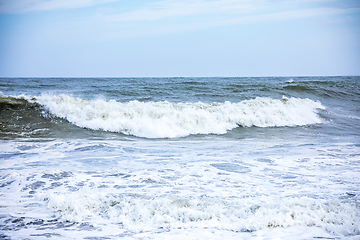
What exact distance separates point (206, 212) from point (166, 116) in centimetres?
707

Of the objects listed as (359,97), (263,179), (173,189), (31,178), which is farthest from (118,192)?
(359,97)

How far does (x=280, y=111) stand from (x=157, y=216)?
10100 millimetres

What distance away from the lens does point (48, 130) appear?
371 inches

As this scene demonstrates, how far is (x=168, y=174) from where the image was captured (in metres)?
5.30

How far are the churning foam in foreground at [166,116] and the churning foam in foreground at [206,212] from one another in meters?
5.24

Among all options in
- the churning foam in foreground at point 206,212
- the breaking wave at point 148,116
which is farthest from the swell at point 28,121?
the churning foam in foreground at point 206,212

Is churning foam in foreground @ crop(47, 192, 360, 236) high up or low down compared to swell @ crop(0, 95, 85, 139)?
down

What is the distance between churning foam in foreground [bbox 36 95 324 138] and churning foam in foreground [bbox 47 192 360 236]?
17.2 feet

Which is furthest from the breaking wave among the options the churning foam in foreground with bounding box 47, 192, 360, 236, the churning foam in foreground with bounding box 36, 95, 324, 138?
the churning foam in foreground with bounding box 47, 192, 360, 236

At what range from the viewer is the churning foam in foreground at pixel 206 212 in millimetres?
3520

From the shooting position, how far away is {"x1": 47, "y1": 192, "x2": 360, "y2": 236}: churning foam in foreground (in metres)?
3.52

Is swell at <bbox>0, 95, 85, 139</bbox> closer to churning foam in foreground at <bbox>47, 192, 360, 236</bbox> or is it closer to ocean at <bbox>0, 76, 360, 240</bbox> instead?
ocean at <bbox>0, 76, 360, 240</bbox>

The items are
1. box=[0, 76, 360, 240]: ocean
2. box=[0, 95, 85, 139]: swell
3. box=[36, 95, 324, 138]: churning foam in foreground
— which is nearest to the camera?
box=[0, 76, 360, 240]: ocean

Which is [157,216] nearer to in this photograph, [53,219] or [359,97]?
[53,219]
